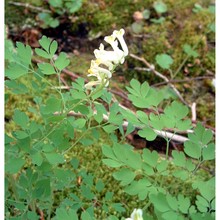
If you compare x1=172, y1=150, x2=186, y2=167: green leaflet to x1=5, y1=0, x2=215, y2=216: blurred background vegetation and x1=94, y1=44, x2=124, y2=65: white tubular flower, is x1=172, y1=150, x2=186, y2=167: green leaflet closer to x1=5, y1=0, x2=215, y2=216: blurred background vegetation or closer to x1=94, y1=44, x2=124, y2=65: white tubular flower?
x1=94, y1=44, x2=124, y2=65: white tubular flower

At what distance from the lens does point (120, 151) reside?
0.95 m

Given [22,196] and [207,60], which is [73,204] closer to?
[22,196]

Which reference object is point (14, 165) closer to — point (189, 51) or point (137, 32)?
point (189, 51)

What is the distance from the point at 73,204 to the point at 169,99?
1.06 metres

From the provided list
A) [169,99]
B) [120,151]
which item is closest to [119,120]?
[120,151]

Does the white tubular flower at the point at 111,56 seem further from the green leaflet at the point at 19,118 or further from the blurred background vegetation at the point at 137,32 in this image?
the blurred background vegetation at the point at 137,32

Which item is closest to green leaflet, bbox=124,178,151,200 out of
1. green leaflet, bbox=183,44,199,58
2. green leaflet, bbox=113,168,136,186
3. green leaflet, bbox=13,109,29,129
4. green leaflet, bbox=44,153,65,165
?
green leaflet, bbox=113,168,136,186

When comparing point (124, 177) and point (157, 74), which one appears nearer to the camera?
point (124, 177)

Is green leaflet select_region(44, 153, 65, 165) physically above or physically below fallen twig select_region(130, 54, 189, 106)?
above

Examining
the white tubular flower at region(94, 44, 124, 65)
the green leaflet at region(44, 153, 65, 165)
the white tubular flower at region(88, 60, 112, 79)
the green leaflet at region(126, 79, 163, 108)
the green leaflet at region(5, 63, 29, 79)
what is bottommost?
the green leaflet at region(44, 153, 65, 165)

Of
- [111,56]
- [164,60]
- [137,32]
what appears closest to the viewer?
[111,56]

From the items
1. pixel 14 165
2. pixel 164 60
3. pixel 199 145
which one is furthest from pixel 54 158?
pixel 164 60

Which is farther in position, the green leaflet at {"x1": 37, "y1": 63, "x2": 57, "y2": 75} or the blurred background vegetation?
the blurred background vegetation

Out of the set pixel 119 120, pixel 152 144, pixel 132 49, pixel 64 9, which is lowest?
pixel 152 144
